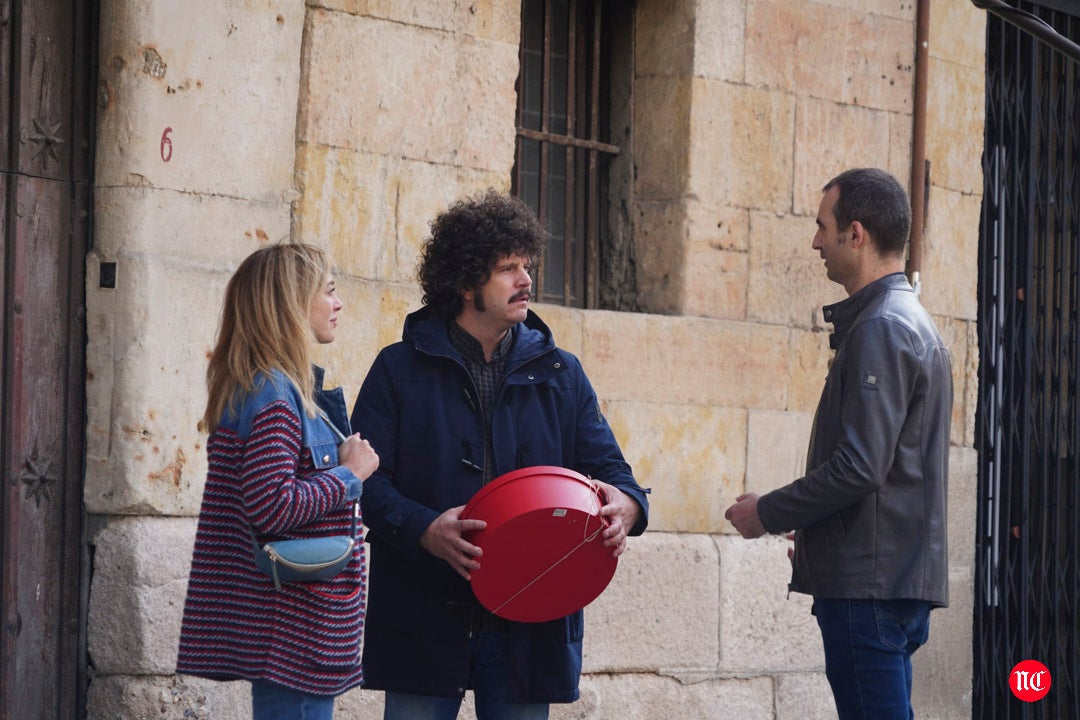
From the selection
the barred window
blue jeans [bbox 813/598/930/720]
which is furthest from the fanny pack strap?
the barred window

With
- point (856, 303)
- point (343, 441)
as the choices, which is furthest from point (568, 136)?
point (343, 441)

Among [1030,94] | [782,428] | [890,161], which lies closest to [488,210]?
[782,428]

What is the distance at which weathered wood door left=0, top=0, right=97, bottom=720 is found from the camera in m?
4.91

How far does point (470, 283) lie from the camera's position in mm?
3908

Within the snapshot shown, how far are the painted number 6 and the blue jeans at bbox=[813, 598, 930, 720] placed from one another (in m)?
2.45

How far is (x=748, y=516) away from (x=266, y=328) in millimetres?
1339

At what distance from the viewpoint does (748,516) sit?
162 inches

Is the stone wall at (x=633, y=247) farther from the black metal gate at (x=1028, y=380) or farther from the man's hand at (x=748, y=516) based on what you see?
the man's hand at (x=748, y=516)

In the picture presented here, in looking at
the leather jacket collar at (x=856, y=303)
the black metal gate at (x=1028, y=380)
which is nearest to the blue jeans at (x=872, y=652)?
the leather jacket collar at (x=856, y=303)

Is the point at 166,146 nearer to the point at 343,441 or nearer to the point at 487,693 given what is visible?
the point at 343,441

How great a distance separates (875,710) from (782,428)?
2.70 metres

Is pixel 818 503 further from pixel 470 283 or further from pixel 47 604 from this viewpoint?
pixel 47 604

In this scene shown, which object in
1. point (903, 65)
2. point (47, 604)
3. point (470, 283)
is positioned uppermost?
point (903, 65)

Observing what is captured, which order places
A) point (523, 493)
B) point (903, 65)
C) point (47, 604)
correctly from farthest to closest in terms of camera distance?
point (903, 65) < point (47, 604) < point (523, 493)
